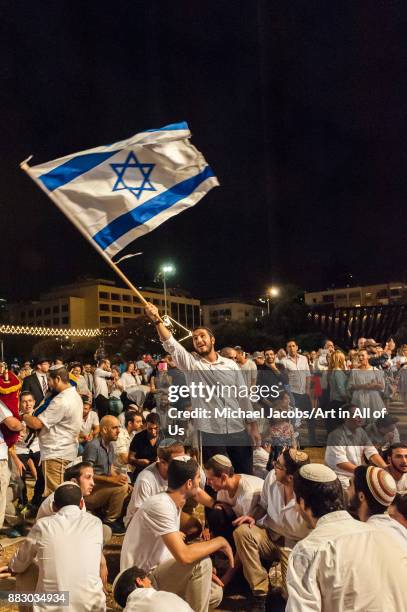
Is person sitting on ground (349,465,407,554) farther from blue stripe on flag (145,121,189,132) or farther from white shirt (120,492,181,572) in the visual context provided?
blue stripe on flag (145,121,189,132)

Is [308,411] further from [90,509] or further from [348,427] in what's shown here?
[90,509]

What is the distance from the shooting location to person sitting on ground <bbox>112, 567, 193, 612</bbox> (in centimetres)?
261

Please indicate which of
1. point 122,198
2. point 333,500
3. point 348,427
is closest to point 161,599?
point 333,500

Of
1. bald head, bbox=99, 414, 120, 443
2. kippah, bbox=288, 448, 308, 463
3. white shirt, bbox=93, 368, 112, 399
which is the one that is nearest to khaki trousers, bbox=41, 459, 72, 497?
bald head, bbox=99, 414, 120, 443

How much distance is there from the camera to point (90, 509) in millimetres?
6324

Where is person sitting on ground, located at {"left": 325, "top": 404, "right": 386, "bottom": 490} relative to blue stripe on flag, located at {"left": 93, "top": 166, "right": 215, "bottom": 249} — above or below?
below

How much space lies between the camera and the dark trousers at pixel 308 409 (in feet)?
20.3

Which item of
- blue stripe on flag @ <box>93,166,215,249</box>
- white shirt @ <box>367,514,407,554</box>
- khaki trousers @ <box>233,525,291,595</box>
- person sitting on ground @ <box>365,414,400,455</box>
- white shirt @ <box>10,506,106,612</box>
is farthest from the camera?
person sitting on ground @ <box>365,414,400,455</box>

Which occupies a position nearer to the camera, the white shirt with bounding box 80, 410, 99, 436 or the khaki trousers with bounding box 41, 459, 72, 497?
the khaki trousers with bounding box 41, 459, 72, 497

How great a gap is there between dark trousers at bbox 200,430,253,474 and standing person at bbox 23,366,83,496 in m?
1.80

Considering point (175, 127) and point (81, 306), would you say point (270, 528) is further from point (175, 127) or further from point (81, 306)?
point (81, 306)

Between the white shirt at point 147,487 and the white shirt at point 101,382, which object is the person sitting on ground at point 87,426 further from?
the white shirt at point 147,487

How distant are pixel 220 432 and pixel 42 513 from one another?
1777 millimetres

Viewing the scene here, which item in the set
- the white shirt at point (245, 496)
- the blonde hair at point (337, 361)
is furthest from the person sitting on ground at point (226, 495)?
the blonde hair at point (337, 361)
